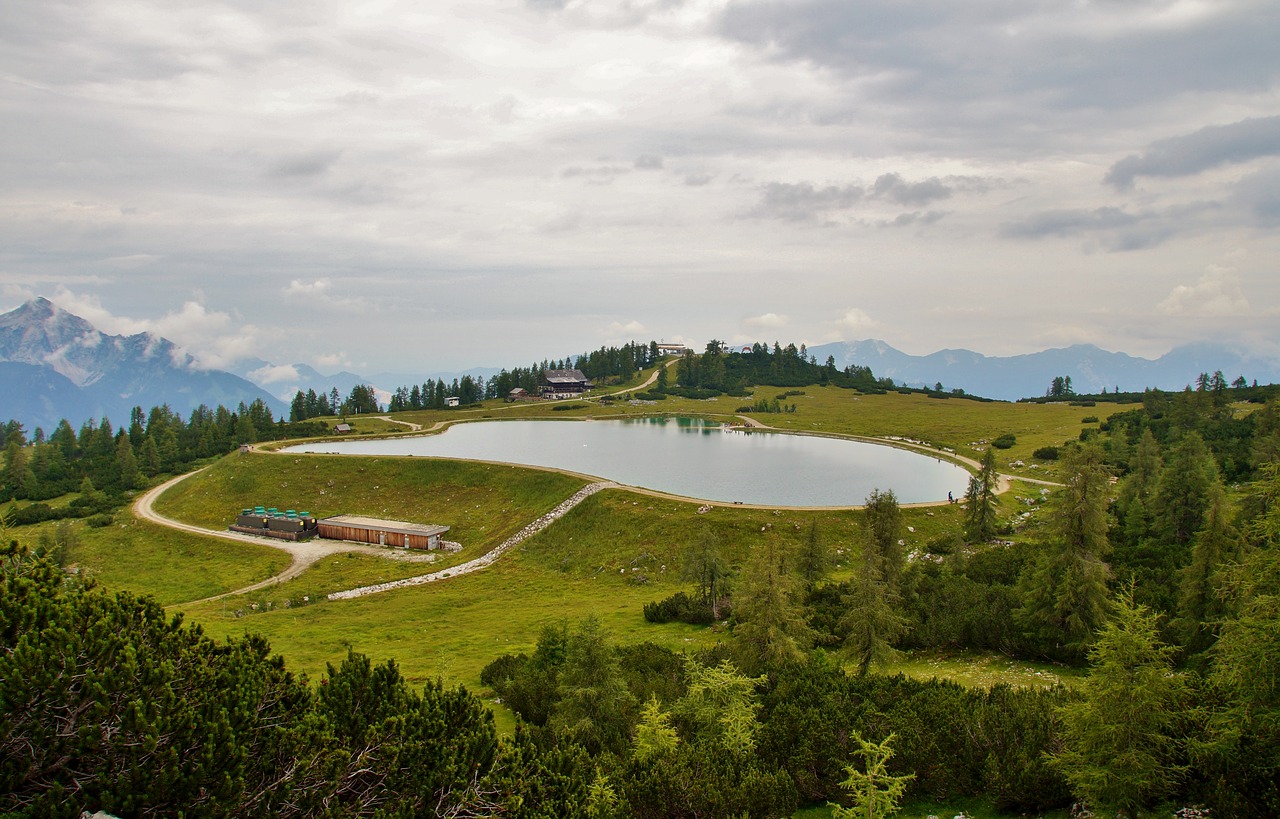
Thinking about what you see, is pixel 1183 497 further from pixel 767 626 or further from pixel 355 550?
pixel 355 550

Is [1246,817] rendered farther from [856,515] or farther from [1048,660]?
[856,515]

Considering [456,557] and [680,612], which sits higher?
[680,612]

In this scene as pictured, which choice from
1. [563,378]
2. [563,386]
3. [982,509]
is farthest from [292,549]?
[563,378]

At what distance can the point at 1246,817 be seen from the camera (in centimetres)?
1289

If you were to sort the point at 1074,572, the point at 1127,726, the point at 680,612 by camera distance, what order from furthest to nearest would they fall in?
the point at 680,612 → the point at 1074,572 → the point at 1127,726

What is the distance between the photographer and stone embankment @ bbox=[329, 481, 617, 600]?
52438 millimetres

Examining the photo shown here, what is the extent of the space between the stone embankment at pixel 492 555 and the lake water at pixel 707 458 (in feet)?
22.1

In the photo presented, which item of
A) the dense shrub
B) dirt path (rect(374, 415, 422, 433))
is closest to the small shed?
A: the dense shrub

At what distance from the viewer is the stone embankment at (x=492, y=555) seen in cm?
5244

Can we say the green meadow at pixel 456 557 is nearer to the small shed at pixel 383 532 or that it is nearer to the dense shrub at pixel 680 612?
the dense shrub at pixel 680 612

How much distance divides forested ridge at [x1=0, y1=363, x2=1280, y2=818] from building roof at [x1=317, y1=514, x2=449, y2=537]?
131 feet

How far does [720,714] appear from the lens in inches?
801

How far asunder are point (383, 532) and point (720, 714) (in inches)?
2184

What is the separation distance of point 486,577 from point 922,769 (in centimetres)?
4316
